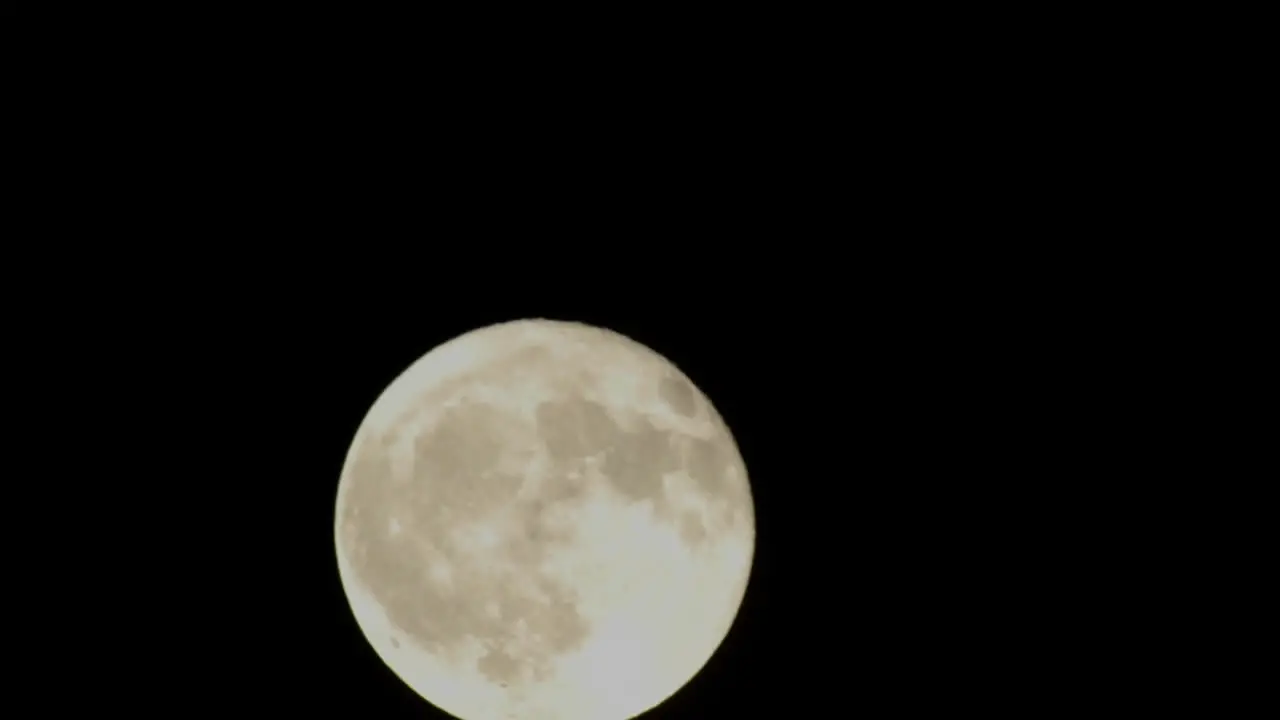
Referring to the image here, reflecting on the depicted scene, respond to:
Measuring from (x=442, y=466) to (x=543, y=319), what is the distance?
766 millimetres

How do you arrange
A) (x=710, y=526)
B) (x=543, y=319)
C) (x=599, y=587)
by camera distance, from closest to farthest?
1. (x=599, y=587)
2. (x=710, y=526)
3. (x=543, y=319)

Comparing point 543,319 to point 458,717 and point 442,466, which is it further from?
point 458,717

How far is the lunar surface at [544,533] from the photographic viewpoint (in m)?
4.34

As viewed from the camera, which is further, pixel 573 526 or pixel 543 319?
pixel 543 319

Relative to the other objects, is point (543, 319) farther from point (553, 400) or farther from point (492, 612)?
point (492, 612)

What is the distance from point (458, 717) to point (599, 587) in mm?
907

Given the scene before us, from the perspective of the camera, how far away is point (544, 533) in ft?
14.2

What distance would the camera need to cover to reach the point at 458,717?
4836mm

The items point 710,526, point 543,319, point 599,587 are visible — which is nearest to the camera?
point 599,587

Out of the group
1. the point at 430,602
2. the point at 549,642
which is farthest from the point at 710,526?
the point at 430,602

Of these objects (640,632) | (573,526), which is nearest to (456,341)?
(573,526)

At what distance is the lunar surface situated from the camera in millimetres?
4336

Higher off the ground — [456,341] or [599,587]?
[456,341]

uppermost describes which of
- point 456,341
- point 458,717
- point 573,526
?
point 456,341
